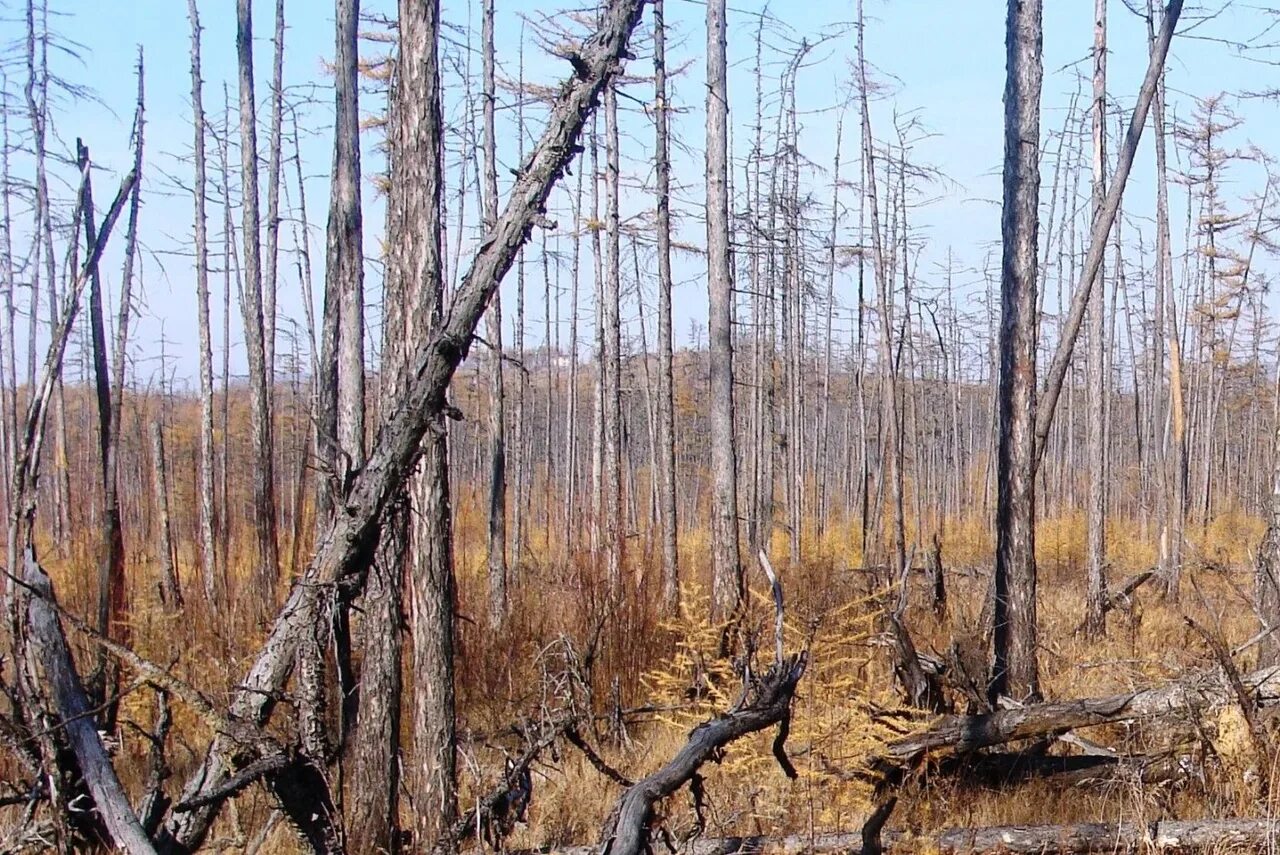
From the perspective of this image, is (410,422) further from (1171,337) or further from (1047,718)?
(1171,337)

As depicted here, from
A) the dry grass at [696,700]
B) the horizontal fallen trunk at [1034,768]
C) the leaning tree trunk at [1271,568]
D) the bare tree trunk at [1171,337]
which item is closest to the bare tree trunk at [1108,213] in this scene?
the leaning tree trunk at [1271,568]

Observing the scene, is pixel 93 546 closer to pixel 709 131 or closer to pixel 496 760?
pixel 496 760

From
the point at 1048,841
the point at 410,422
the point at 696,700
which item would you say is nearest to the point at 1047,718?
the point at 1048,841

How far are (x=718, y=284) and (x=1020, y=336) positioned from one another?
10.8 feet

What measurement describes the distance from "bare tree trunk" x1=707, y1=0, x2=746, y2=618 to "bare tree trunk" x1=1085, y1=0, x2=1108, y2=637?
12.5 feet

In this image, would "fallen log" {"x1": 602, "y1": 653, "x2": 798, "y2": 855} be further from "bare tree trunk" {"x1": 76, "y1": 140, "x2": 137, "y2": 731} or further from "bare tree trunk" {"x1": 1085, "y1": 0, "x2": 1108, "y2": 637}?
"bare tree trunk" {"x1": 1085, "y1": 0, "x2": 1108, "y2": 637}

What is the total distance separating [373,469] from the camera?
2686 millimetres

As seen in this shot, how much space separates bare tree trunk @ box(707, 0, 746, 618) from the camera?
846cm

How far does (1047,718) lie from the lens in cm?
491

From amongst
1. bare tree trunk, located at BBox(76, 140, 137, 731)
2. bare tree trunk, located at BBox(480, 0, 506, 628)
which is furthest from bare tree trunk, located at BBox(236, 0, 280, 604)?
bare tree trunk, located at BBox(76, 140, 137, 731)

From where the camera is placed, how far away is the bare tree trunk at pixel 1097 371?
1103 cm

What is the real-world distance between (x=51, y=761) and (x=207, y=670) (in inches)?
153

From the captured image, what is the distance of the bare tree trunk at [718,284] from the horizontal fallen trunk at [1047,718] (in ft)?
11.3

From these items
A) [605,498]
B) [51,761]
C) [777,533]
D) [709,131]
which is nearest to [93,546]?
[51,761]
